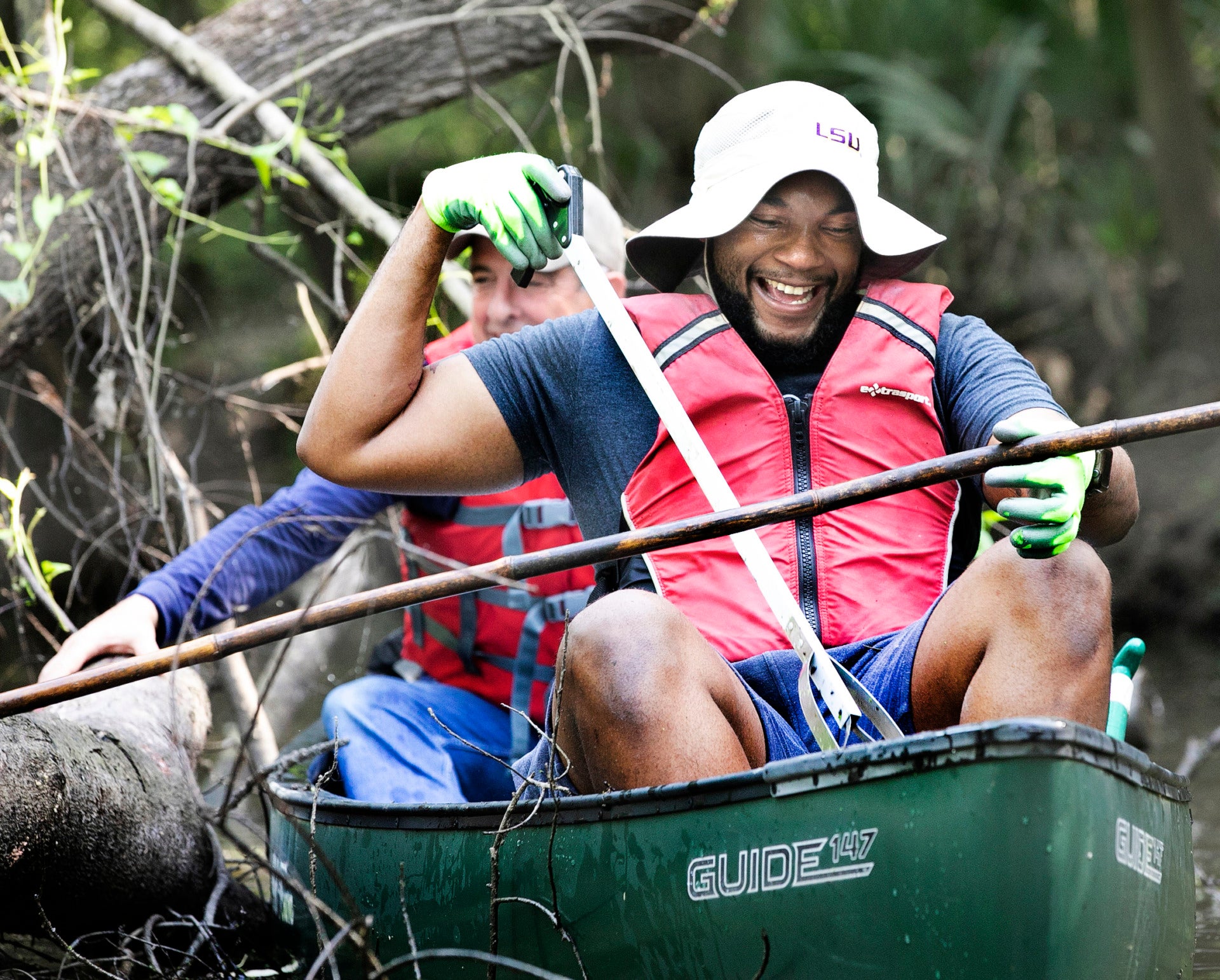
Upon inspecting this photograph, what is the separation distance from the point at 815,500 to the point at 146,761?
125cm

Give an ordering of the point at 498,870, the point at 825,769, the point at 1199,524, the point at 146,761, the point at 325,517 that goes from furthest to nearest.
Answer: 1. the point at 1199,524
2. the point at 325,517
3. the point at 146,761
4. the point at 498,870
5. the point at 825,769

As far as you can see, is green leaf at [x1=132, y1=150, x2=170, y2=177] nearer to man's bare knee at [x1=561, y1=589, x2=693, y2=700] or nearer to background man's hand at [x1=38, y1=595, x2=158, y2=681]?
background man's hand at [x1=38, y1=595, x2=158, y2=681]

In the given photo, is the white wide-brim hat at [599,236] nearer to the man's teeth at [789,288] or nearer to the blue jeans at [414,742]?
the man's teeth at [789,288]

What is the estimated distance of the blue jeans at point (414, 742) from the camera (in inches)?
95.6

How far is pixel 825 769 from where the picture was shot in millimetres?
1422

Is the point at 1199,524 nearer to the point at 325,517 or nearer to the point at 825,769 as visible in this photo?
the point at 325,517

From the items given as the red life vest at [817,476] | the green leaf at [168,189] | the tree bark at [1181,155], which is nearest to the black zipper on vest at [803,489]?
the red life vest at [817,476]

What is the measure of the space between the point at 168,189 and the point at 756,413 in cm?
176

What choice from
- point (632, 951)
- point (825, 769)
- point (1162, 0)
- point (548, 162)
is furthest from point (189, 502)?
point (1162, 0)

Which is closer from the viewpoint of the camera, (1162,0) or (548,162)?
(548,162)

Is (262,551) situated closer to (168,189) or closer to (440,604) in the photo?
(440,604)

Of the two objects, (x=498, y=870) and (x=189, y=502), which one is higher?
(x=189, y=502)

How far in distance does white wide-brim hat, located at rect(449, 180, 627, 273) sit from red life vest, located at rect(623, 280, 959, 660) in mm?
851

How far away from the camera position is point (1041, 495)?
165 centimetres
